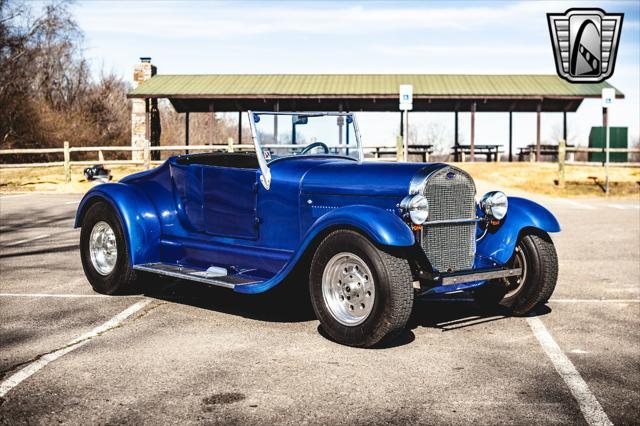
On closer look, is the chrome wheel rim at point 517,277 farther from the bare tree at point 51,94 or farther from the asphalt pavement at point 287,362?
the bare tree at point 51,94

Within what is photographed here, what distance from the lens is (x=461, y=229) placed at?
5.94 m

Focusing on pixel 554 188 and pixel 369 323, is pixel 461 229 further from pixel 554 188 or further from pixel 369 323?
pixel 554 188

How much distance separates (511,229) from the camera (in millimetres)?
6230

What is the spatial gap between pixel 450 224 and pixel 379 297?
1.06 m

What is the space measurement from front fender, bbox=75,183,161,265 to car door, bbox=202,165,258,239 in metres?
0.55

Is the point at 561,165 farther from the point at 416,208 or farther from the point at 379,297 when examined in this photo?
the point at 379,297

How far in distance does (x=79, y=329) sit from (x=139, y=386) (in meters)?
1.61

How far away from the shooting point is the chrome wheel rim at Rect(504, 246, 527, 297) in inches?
250

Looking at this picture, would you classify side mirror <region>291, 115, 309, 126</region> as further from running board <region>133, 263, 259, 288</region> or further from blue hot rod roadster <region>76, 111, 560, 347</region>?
running board <region>133, 263, 259, 288</region>

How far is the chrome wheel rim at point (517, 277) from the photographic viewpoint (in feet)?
20.9

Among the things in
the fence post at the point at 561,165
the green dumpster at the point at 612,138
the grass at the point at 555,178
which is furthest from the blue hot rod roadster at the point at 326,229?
the green dumpster at the point at 612,138

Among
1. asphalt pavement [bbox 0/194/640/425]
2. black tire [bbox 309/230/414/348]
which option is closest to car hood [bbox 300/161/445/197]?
black tire [bbox 309/230/414/348]

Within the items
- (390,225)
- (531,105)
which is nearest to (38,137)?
(531,105)

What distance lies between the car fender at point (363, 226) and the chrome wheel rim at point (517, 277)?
1552 mm
